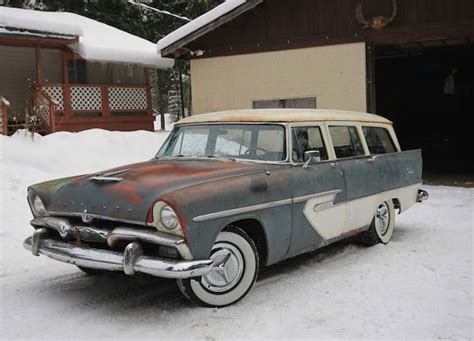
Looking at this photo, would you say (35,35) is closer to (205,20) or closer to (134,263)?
(205,20)

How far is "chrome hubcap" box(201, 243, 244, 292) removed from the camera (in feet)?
14.6

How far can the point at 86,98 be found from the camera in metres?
19.1

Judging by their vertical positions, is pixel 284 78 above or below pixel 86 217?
above

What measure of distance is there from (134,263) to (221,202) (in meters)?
0.84

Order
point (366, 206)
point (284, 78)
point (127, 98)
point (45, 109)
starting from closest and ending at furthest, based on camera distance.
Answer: point (366, 206) < point (284, 78) < point (45, 109) < point (127, 98)

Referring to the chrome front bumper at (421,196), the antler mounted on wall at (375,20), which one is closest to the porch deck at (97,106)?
the antler mounted on wall at (375,20)

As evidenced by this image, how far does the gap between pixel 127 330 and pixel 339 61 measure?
32.8 ft

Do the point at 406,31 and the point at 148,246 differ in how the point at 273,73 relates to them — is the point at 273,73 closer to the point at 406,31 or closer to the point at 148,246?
the point at 406,31

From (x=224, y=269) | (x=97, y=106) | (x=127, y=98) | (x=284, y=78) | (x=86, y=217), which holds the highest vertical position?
(x=127, y=98)

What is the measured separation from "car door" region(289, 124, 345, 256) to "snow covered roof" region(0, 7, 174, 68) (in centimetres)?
1342

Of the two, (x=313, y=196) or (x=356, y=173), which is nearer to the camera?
(x=313, y=196)

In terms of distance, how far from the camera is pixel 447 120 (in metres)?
21.5

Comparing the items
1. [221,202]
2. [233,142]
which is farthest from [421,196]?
[221,202]

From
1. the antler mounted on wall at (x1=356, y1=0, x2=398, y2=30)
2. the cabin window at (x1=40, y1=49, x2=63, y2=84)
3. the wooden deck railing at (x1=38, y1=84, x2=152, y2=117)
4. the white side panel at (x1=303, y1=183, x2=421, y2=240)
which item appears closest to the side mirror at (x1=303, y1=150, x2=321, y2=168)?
the white side panel at (x1=303, y1=183, x2=421, y2=240)
